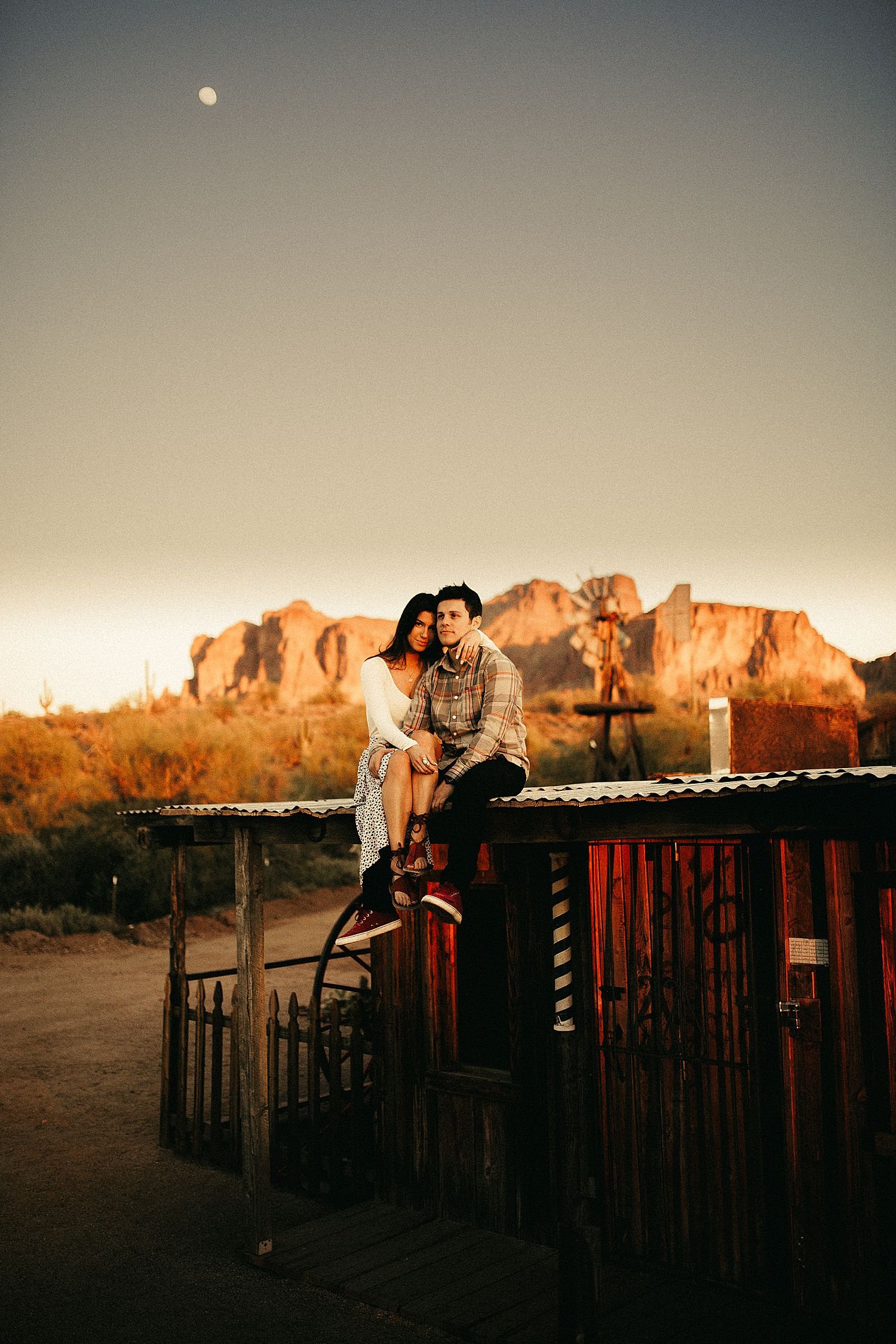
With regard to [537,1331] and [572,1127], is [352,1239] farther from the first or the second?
[572,1127]

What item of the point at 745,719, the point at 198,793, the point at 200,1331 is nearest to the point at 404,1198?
the point at 200,1331

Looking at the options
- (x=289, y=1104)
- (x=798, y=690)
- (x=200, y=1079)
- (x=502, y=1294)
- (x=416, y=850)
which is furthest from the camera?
(x=798, y=690)

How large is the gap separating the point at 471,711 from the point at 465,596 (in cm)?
62

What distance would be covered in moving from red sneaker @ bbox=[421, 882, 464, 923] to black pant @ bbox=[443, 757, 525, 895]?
0.12 feet

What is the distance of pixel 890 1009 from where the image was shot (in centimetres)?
514

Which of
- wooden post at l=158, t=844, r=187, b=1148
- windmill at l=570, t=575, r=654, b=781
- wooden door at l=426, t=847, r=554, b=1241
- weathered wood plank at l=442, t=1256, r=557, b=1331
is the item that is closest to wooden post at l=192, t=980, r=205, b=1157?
wooden post at l=158, t=844, r=187, b=1148

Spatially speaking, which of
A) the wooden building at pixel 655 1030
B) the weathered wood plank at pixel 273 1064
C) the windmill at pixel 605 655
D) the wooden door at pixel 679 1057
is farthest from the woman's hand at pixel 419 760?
the windmill at pixel 605 655

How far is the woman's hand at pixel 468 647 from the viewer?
5.55 meters

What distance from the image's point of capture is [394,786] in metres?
5.20

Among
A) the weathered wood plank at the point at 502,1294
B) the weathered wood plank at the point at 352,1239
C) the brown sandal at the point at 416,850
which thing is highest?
the brown sandal at the point at 416,850

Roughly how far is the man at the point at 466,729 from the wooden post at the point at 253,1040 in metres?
1.94

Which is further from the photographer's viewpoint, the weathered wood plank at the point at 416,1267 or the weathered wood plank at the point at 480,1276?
the weathered wood plank at the point at 416,1267

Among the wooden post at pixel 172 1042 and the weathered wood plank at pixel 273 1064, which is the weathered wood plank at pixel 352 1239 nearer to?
the weathered wood plank at pixel 273 1064

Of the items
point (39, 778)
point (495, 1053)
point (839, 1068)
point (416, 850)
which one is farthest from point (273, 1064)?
point (39, 778)
